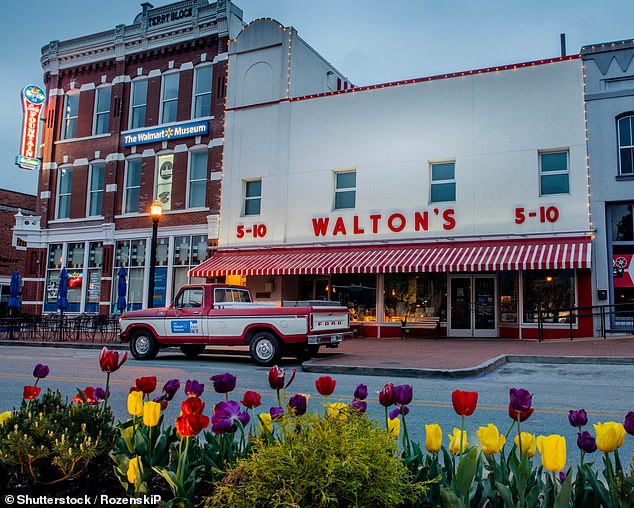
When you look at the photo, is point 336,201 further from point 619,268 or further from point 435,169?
point 619,268

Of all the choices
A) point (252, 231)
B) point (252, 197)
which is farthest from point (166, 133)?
point (252, 231)

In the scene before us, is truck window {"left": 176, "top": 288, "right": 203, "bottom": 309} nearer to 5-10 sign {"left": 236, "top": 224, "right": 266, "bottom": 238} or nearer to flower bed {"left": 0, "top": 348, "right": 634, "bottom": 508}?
5-10 sign {"left": 236, "top": 224, "right": 266, "bottom": 238}

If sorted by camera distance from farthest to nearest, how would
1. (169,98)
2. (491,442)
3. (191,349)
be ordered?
(169,98) < (191,349) < (491,442)

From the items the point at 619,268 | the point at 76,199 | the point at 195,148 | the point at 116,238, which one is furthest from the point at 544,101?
the point at 76,199

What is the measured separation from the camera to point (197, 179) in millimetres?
26672

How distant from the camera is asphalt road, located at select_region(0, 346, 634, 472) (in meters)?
7.39

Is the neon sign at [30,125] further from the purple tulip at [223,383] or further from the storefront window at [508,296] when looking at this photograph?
the purple tulip at [223,383]

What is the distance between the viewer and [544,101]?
20.3m

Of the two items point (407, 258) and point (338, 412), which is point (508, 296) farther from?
point (338, 412)

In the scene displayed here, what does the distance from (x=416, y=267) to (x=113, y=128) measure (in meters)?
17.0

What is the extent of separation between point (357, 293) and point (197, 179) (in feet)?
29.8

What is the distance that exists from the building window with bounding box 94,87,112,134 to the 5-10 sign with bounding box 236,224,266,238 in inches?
386

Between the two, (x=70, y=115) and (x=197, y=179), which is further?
(x=70, y=115)

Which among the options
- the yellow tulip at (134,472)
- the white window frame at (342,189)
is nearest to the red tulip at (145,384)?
the yellow tulip at (134,472)
